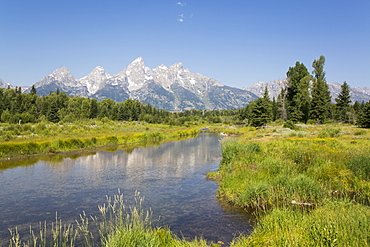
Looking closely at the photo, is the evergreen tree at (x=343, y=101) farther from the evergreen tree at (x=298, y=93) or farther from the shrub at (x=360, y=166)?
the shrub at (x=360, y=166)

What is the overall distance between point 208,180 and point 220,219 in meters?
8.39

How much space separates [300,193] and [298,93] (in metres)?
69.2

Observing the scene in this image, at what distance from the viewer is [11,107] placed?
109812 mm

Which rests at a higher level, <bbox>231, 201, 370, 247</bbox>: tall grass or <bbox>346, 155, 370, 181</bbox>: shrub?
<bbox>346, 155, 370, 181</bbox>: shrub

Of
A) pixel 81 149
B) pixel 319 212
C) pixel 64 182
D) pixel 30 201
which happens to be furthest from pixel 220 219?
pixel 81 149

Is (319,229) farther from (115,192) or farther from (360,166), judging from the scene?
(115,192)

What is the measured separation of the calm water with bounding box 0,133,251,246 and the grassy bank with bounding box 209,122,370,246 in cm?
167

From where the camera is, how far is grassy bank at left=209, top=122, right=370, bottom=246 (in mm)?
7457

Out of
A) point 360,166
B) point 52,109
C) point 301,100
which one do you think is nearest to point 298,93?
point 301,100

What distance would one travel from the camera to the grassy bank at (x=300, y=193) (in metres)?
7.46

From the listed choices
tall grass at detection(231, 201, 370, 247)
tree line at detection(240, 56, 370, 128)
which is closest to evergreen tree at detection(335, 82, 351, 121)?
tree line at detection(240, 56, 370, 128)

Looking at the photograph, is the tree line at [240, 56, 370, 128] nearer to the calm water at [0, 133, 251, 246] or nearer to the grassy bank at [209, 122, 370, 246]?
the calm water at [0, 133, 251, 246]

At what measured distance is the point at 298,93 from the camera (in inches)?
2970

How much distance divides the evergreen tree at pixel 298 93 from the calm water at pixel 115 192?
54880mm
